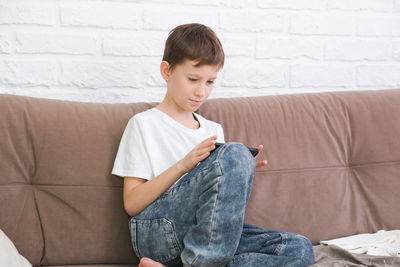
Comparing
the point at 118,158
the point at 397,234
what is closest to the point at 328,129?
the point at 397,234

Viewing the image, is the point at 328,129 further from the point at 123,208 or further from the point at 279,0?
the point at 123,208

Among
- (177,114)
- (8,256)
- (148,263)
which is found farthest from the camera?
(177,114)

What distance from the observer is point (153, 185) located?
141 cm

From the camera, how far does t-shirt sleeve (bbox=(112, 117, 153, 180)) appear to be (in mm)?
1461

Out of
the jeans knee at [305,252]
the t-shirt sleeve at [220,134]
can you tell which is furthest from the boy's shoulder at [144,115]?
the jeans knee at [305,252]

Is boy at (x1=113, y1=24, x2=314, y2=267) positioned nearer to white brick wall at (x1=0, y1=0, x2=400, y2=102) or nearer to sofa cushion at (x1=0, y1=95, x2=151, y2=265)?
sofa cushion at (x1=0, y1=95, x2=151, y2=265)

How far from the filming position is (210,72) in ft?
4.93

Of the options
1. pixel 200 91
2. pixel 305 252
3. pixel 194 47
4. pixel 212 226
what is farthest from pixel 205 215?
pixel 194 47

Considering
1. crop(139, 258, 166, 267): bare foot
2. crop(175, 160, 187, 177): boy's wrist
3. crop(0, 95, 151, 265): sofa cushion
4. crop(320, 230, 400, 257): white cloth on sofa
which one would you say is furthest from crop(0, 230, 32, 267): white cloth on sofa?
crop(320, 230, 400, 257): white cloth on sofa

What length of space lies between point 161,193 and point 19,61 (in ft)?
2.40

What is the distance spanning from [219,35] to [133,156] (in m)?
0.69

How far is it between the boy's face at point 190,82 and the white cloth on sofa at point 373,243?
0.62 m

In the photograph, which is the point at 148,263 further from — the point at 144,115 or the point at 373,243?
the point at 373,243

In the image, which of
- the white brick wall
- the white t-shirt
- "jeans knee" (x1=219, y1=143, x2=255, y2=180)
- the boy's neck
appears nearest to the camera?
"jeans knee" (x1=219, y1=143, x2=255, y2=180)
